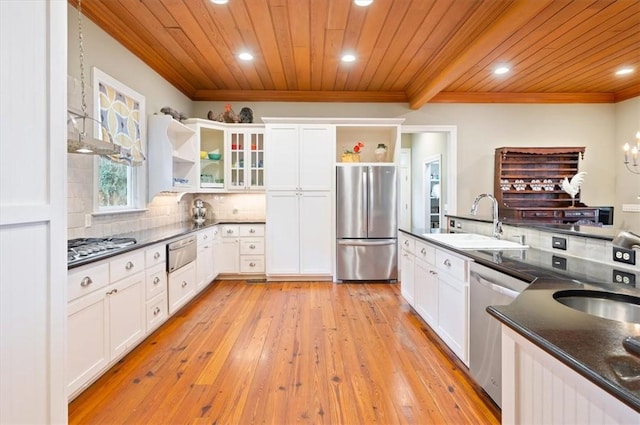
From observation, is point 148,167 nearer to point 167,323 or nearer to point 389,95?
point 167,323

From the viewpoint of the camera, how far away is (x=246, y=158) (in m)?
5.04

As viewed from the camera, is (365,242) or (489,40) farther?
(365,242)

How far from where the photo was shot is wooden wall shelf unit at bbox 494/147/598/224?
5121 mm

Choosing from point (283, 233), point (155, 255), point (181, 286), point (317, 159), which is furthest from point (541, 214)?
point (155, 255)

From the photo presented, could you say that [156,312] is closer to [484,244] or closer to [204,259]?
[204,259]

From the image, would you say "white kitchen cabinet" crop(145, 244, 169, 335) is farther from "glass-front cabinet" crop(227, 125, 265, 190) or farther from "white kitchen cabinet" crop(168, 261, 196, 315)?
"glass-front cabinet" crop(227, 125, 265, 190)

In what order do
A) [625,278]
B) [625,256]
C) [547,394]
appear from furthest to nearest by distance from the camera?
1. [625,256]
2. [625,278]
3. [547,394]

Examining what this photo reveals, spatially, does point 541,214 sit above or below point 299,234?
above

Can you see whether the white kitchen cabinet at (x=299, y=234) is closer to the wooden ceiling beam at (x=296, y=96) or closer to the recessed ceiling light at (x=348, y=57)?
the wooden ceiling beam at (x=296, y=96)

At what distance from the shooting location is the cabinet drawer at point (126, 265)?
229 cm

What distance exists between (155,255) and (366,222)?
9.30 ft

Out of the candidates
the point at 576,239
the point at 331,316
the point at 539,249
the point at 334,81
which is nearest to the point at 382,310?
the point at 331,316

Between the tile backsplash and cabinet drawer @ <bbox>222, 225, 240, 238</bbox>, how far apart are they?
0.45m

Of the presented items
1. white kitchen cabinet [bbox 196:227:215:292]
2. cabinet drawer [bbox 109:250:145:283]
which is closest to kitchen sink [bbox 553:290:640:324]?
cabinet drawer [bbox 109:250:145:283]
